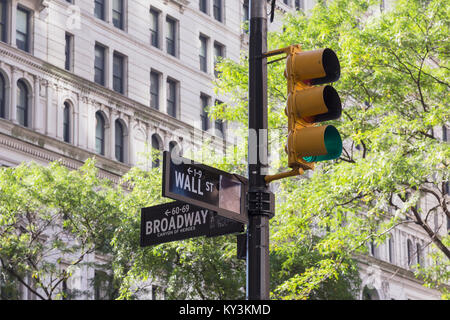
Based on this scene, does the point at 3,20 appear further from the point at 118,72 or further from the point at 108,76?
the point at 118,72

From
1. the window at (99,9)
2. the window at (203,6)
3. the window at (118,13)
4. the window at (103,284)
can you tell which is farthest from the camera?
the window at (203,6)

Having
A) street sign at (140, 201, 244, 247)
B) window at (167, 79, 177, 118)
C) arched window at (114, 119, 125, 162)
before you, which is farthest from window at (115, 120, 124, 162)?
street sign at (140, 201, 244, 247)

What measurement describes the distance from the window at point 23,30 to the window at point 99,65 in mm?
4200

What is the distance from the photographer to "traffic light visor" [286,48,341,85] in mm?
9062

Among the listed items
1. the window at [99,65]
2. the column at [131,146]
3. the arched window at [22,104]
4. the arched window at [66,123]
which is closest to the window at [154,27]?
the window at [99,65]

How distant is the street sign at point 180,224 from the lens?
9.68 m

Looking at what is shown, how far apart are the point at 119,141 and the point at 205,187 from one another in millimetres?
35062

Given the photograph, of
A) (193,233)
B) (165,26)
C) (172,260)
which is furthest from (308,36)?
(165,26)

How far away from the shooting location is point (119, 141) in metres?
44.0

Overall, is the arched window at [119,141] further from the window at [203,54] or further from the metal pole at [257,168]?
the metal pole at [257,168]

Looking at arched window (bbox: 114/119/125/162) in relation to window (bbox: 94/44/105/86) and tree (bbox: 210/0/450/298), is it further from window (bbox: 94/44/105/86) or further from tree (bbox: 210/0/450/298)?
tree (bbox: 210/0/450/298)

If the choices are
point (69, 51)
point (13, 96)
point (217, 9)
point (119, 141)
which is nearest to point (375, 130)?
point (13, 96)

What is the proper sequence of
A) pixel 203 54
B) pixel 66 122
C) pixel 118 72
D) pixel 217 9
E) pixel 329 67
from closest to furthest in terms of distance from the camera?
pixel 329 67
pixel 66 122
pixel 118 72
pixel 203 54
pixel 217 9
